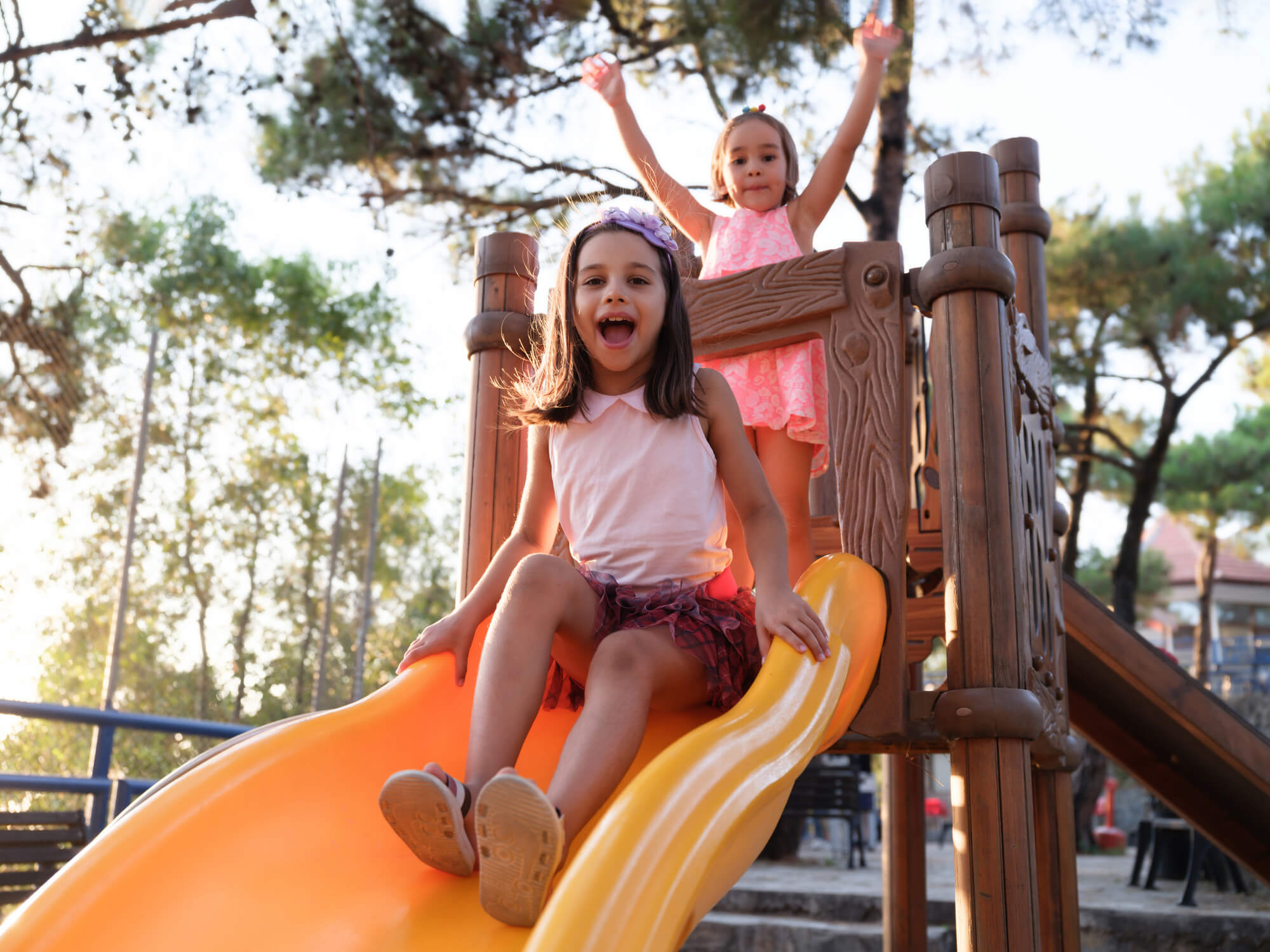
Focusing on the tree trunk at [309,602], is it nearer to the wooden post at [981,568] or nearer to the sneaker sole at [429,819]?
the wooden post at [981,568]

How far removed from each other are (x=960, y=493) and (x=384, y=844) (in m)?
1.25

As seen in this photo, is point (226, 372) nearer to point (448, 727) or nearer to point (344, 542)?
point (344, 542)

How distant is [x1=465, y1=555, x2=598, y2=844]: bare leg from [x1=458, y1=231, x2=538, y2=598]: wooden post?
89cm

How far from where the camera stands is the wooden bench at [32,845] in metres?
3.24

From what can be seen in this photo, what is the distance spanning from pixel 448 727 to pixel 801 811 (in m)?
6.13

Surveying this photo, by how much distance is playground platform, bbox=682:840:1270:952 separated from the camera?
155 inches

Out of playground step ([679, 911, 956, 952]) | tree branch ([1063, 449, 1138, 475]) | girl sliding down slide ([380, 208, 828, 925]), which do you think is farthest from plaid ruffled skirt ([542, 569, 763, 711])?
tree branch ([1063, 449, 1138, 475])

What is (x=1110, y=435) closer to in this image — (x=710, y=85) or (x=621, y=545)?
(x=710, y=85)

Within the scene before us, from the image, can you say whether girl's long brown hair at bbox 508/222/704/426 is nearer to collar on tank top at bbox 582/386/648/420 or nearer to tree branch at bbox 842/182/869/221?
collar on tank top at bbox 582/386/648/420

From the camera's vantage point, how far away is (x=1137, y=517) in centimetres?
1052

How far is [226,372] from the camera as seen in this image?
499 inches

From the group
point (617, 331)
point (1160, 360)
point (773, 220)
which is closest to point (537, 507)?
point (617, 331)

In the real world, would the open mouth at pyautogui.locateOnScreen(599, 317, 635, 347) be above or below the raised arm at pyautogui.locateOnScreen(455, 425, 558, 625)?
above

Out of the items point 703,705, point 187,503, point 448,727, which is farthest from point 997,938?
point 187,503
